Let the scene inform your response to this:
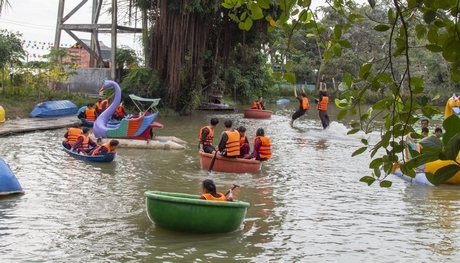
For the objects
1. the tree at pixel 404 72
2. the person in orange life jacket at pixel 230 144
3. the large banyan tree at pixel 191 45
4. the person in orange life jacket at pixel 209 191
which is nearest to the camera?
the tree at pixel 404 72

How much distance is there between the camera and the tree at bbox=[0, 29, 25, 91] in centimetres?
2172

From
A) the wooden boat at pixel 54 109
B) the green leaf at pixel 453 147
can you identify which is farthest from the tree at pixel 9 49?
the green leaf at pixel 453 147

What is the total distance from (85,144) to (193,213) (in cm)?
720

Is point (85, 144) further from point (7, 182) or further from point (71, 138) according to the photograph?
point (7, 182)

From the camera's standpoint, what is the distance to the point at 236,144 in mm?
12664

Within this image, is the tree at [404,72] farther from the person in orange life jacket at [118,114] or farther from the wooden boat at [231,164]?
the person in orange life jacket at [118,114]

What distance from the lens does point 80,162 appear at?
13.9 metres

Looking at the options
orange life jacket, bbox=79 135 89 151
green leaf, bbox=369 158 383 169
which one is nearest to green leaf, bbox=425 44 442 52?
green leaf, bbox=369 158 383 169

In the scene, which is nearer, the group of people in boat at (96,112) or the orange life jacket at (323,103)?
the group of people in boat at (96,112)

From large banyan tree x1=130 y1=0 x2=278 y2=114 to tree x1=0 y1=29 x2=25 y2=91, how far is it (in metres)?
5.50

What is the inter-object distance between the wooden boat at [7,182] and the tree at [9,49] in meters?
12.7

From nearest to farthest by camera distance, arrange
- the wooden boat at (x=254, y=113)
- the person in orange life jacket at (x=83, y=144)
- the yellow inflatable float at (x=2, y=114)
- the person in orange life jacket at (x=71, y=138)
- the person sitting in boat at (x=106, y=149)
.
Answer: the person sitting in boat at (x=106, y=149) < the person in orange life jacket at (x=83, y=144) < the person in orange life jacket at (x=71, y=138) < the yellow inflatable float at (x=2, y=114) < the wooden boat at (x=254, y=113)

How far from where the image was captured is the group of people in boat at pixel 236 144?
12625mm

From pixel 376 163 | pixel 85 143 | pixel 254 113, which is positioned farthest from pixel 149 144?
pixel 376 163
